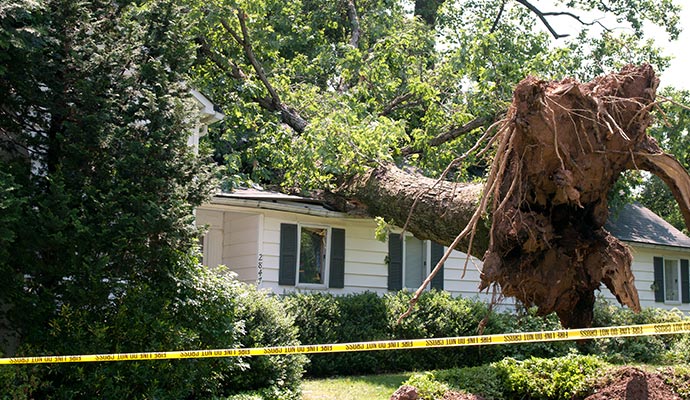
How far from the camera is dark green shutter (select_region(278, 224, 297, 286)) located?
13953 mm

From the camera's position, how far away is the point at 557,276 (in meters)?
6.89

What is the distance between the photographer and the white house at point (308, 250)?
13.8m

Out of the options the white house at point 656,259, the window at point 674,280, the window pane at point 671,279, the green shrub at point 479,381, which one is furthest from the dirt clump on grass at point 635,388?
the window pane at point 671,279

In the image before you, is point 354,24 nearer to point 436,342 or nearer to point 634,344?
point 634,344

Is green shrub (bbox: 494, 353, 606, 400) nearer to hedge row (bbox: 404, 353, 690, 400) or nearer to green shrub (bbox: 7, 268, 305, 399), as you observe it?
hedge row (bbox: 404, 353, 690, 400)

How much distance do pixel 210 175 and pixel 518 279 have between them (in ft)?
12.4

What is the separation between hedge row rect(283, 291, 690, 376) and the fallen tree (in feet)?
16.9

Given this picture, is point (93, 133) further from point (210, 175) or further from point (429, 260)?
point (429, 260)

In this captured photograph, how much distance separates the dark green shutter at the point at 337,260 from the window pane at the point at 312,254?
0.18 m

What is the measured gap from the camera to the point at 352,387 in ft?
35.2

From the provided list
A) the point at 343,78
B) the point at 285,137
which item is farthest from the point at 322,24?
the point at 285,137

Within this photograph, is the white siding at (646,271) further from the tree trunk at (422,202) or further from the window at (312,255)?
the tree trunk at (422,202)

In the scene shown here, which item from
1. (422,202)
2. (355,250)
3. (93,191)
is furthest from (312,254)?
(93,191)

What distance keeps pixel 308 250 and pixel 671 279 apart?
1220cm
